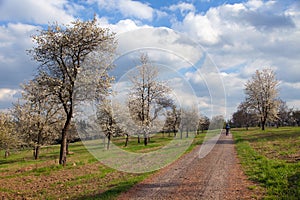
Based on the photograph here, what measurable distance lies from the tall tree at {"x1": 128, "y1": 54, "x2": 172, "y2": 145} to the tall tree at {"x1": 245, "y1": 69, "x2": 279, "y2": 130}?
1754 inches

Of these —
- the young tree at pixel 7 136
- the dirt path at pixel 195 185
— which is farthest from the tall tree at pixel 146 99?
the young tree at pixel 7 136

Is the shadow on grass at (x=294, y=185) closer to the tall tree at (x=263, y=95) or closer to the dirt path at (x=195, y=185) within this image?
the dirt path at (x=195, y=185)

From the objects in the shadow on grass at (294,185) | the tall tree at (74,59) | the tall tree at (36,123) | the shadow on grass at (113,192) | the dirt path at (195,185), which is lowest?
the shadow on grass at (113,192)

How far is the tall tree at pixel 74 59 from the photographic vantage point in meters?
18.6

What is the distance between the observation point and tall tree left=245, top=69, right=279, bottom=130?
213 feet

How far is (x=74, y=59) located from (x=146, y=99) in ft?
39.7

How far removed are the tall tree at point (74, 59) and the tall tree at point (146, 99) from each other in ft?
21.5

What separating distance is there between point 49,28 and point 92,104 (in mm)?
6314

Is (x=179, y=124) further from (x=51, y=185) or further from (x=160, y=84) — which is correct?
(x=51, y=185)

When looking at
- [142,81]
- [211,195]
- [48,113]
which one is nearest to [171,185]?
[211,195]

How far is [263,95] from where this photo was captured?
65.8 meters

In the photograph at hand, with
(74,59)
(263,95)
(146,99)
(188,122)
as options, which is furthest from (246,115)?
(74,59)

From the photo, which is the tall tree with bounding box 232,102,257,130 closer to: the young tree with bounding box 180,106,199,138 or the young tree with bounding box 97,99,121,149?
the young tree with bounding box 97,99,121,149

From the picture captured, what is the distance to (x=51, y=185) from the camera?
42.2ft
